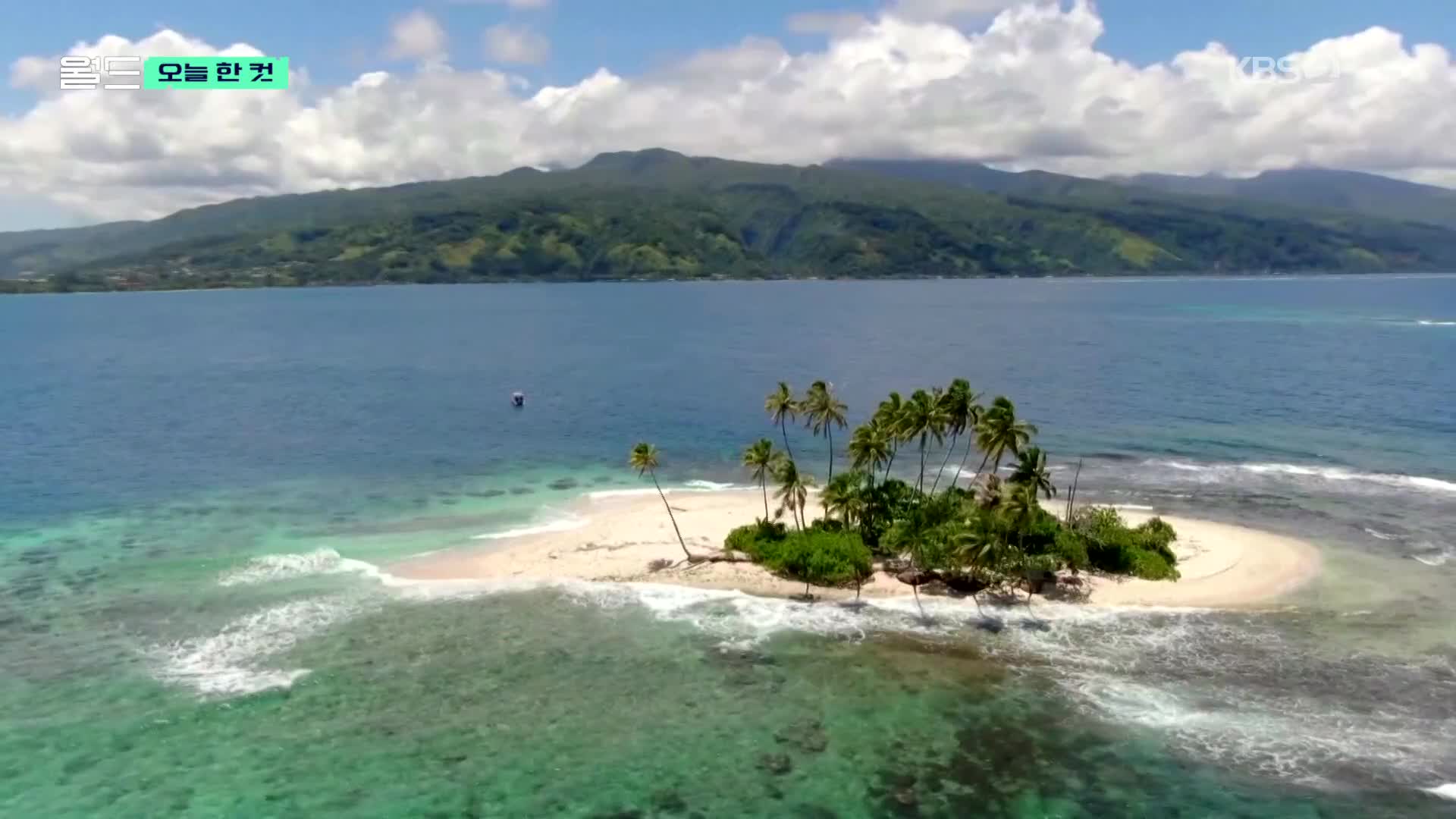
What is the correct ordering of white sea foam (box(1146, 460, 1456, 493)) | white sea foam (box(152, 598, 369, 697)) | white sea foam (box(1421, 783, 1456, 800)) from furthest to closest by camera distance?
1. white sea foam (box(1146, 460, 1456, 493))
2. white sea foam (box(152, 598, 369, 697))
3. white sea foam (box(1421, 783, 1456, 800))

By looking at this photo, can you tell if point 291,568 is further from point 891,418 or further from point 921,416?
point 921,416

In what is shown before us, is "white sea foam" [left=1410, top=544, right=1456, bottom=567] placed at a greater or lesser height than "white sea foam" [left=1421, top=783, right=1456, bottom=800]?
greater

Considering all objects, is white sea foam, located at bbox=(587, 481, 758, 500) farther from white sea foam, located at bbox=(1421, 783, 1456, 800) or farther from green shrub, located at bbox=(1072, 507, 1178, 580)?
white sea foam, located at bbox=(1421, 783, 1456, 800)

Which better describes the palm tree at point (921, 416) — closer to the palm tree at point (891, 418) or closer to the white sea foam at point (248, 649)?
the palm tree at point (891, 418)

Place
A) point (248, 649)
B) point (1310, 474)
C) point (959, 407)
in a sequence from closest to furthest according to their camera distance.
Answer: point (248, 649) → point (959, 407) → point (1310, 474)

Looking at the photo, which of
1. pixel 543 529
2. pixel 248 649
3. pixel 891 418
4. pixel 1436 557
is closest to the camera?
pixel 248 649

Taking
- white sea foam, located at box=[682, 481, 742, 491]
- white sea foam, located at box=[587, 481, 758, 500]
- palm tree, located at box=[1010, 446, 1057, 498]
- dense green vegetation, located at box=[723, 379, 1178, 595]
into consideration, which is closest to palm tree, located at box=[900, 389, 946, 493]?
dense green vegetation, located at box=[723, 379, 1178, 595]

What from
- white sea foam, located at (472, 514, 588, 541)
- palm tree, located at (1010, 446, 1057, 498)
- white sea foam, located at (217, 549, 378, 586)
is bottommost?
white sea foam, located at (217, 549, 378, 586)

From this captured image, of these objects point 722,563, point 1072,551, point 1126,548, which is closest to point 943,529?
point 1072,551
